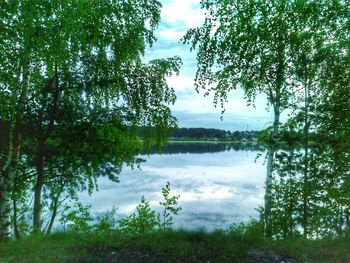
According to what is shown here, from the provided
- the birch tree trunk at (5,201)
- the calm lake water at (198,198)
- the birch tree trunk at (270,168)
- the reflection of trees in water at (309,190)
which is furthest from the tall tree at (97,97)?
the calm lake water at (198,198)

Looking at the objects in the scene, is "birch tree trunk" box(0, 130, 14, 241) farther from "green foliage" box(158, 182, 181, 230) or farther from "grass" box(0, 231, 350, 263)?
"green foliage" box(158, 182, 181, 230)

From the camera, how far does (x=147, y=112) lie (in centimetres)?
1482

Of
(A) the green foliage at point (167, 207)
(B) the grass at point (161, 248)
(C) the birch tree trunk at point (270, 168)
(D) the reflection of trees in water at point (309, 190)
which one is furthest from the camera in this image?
(D) the reflection of trees in water at point (309, 190)

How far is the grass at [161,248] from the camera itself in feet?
28.5

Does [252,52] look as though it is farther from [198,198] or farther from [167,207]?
[198,198]

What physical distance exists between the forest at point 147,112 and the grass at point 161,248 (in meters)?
0.05

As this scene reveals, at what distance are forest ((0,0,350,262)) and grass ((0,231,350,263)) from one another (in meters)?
0.05

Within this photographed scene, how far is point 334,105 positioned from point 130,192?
147ft

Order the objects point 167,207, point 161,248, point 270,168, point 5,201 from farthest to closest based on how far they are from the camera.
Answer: point 167,207
point 270,168
point 5,201
point 161,248

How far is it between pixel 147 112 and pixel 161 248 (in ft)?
22.0

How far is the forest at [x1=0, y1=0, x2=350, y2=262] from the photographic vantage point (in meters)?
9.76

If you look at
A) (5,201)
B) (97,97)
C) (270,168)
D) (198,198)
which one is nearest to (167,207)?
(270,168)

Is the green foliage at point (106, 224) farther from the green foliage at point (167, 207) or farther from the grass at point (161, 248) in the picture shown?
the grass at point (161, 248)

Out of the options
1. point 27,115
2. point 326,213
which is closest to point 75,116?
point 27,115
